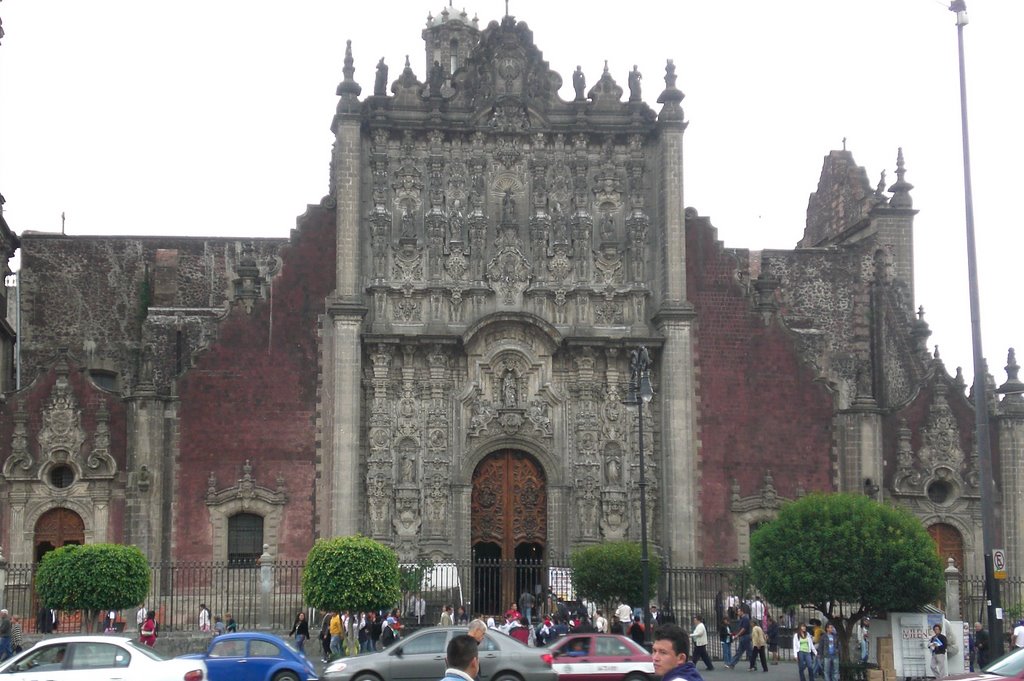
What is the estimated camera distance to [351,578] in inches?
1282

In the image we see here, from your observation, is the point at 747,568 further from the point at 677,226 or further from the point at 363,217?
the point at 363,217

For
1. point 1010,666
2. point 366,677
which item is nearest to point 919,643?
point 366,677

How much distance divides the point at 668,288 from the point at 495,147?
570 cm

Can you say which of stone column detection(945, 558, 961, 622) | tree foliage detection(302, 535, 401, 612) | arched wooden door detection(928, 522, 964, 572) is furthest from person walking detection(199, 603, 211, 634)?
arched wooden door detection(928, 522, 964, 572)

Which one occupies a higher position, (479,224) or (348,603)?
(479,224)

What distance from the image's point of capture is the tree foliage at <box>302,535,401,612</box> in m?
32.6

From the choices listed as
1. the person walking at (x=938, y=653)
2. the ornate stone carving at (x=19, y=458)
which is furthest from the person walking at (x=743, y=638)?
the ornate stone carving at (x=19, y=458)

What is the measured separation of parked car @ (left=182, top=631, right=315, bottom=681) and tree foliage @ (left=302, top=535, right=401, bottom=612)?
286 inches

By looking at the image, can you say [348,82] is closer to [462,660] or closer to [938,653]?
[938,653]

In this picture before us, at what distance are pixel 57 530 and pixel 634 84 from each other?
1823cm

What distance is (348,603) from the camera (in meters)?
32.5

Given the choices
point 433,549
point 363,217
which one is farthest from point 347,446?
point 363,217

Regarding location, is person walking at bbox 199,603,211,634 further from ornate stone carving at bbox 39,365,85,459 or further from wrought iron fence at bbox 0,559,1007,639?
ornate stone carving at bbox 39,365,85,459

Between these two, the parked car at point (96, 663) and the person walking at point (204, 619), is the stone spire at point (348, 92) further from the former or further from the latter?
the parked car at point (96, 663)
